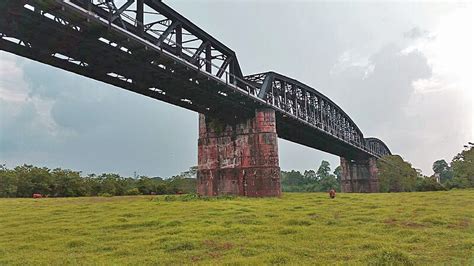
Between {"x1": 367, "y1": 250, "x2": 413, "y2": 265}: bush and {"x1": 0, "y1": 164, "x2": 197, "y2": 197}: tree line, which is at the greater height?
{"x1": 0, "y1": 164, "x2": 197, "y2": 197}: tree line

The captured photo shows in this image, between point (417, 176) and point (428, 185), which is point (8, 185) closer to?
point (428, 185)

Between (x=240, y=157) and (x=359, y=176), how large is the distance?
6620cm

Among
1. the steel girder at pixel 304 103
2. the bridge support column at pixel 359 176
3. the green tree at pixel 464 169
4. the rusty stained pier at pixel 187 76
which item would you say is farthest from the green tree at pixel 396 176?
the rusty stained pier at pixel 187 76

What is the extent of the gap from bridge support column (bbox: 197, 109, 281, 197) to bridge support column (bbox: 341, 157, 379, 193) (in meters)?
62.1

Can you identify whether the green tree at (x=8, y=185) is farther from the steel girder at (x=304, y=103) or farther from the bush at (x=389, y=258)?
the bush at (x=389, y=258)

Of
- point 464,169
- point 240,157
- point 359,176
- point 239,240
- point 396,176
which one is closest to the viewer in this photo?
point 239,240

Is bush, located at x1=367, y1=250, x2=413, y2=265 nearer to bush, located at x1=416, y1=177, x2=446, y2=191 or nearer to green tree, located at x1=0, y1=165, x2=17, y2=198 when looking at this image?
green tree, located at x1=0, y1=165, x2=17, y2=198

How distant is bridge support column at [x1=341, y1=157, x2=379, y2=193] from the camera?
308 feet

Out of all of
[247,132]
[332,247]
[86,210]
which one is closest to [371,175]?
[247,132]

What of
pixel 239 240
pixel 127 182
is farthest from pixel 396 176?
pixel 239 240

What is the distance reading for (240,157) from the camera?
39094 mm

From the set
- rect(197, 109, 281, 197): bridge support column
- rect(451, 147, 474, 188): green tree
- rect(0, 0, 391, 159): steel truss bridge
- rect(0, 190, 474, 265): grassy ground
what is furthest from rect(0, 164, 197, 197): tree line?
rect(451, 147, 474, 188): green tree

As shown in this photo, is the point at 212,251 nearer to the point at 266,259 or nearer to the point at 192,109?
the point at 266,259

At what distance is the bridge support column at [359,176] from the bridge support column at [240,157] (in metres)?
62.1
